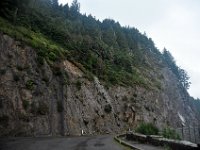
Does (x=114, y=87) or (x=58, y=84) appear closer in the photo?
(x=58, y=84)

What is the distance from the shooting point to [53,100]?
43.2 m

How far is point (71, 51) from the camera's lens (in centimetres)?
6172

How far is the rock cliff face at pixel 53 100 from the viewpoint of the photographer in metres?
37.6

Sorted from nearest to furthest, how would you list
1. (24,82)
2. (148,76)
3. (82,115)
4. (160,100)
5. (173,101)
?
(24,82) → (82,115) → (160,100) → (148,76) → (173,101)

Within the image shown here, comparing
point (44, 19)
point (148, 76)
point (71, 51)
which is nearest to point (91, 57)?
point (71, 51)

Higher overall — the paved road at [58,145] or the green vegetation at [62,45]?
the green vegetation at [62,45]

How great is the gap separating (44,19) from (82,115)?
107 feet

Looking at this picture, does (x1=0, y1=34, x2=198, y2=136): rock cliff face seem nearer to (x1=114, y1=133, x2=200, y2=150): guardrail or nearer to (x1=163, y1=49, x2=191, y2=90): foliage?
(x1=114, y1=133, x2=200, y2=150): guardrail

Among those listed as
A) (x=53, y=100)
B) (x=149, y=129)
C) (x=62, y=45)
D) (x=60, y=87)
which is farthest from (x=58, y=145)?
(x=62, y=45)

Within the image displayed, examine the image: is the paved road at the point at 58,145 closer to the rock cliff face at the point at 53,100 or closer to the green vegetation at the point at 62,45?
the rock cliff face at the point at 53,100

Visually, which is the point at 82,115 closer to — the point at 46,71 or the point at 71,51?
the point at 46,71

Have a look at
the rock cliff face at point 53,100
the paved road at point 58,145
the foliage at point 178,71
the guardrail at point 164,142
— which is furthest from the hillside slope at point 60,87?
the foliage at point 178,71

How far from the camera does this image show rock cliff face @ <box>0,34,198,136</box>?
37.6 metres

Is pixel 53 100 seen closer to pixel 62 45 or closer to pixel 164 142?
pixel 62 45
